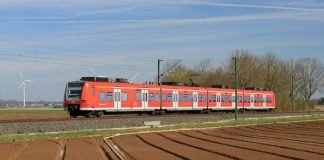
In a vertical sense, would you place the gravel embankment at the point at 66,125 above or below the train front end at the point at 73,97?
below

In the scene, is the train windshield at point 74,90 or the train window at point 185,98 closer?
the train windshield at point 74,90

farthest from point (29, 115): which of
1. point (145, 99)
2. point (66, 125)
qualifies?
point (66, 125)

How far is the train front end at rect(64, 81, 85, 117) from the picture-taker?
128 ft

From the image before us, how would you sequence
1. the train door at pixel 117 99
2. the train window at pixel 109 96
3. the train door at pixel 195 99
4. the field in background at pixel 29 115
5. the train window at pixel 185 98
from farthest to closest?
the train door at pixel 195 99, the train window at pixel 185 98, the field in background at pixel 29 115, the train door at pixel 117 99, the train window at pixel 109 96

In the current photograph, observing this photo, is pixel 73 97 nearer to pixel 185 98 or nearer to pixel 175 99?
pixel 175 99

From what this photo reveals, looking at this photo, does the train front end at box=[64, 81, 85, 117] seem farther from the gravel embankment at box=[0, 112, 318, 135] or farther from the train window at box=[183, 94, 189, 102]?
the train window at box=[183, 94, 189, 102]

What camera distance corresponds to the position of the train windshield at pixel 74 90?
3901 cm

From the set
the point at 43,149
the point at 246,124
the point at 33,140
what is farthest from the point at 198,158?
the point at 246,124

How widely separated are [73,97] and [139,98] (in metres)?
7.25

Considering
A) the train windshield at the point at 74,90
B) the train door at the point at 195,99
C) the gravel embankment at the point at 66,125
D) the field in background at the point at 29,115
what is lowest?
the field in background at the point at 29,115

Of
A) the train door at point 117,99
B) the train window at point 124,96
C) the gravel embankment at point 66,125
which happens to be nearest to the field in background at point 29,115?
the gravel embankment at point 66,125

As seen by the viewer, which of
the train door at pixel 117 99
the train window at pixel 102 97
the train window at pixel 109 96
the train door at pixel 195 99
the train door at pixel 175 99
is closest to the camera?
the train window at pixel 102 97

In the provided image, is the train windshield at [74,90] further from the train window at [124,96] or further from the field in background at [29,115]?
the field in background at [29,115]

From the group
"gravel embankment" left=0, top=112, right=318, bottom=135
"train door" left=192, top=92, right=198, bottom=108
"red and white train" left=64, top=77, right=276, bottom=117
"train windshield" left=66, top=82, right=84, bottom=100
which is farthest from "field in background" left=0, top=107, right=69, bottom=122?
"train door" left=192, top=92, right=198, bottom=108
